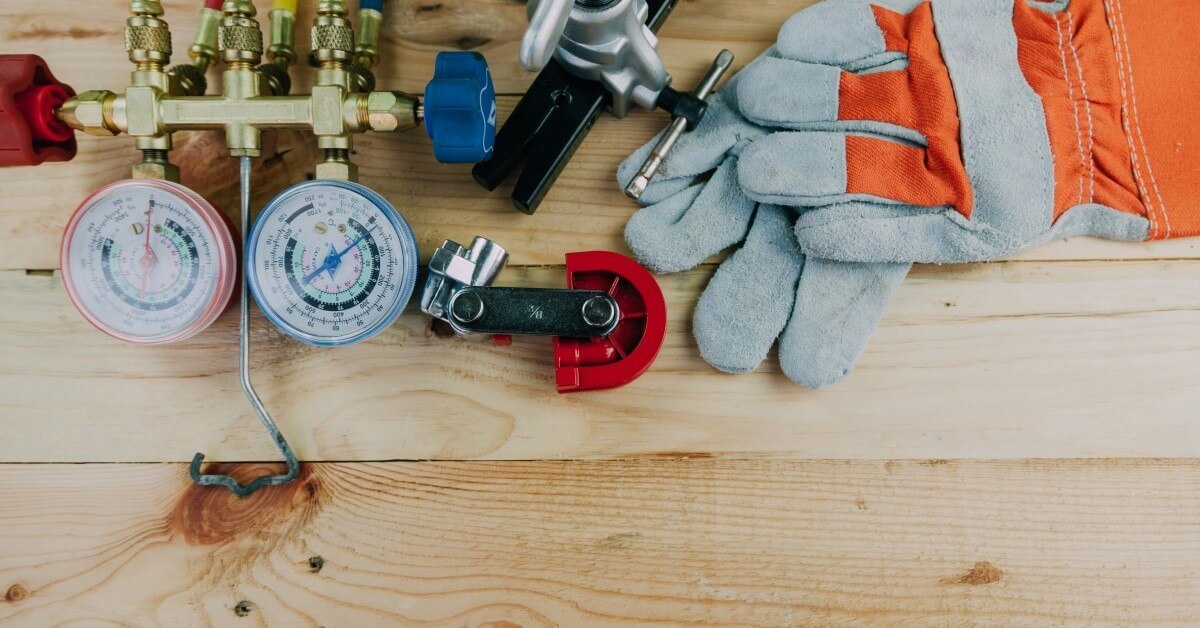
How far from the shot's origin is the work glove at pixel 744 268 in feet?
2.50

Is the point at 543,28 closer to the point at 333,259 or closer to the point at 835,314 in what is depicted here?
the point at 333,259

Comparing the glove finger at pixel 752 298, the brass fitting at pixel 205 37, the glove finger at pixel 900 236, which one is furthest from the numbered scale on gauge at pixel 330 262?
the glove finger at pixel 900 236

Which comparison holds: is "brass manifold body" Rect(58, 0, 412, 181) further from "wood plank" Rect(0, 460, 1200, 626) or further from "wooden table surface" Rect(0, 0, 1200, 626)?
"wood plank" Rect(0, 460, 1200, 626)

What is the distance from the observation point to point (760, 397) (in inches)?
31.5

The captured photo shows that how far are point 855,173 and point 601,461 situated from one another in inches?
16.2

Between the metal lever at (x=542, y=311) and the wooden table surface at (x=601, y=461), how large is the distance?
0.10m

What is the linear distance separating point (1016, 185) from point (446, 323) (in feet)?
2.05

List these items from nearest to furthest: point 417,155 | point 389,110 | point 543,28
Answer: point 543,28
point 389,110
point 417,155

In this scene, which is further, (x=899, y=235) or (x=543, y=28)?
(x=899, y=235)

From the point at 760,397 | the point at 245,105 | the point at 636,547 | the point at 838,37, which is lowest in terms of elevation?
the point at 636,547

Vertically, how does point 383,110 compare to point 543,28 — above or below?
below

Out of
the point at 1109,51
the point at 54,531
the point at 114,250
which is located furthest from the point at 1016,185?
the point at 54,531

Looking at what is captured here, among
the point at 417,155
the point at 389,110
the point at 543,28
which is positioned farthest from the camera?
the point at 417,155

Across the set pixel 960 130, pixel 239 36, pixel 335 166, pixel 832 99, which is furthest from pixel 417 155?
pixel 960 130
